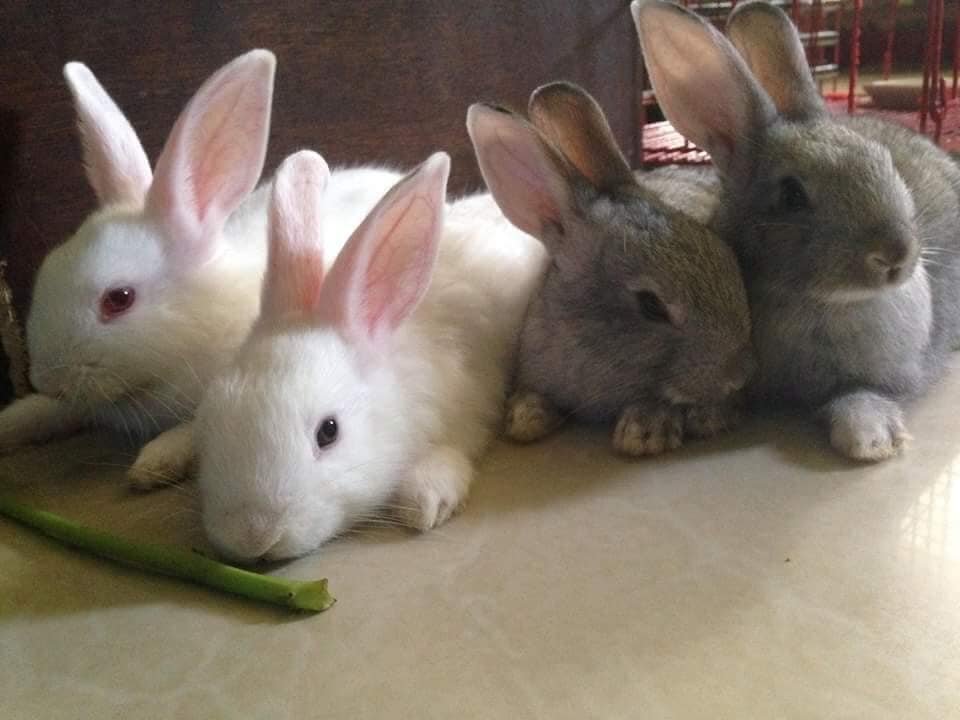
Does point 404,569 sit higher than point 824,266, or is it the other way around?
point 824,266

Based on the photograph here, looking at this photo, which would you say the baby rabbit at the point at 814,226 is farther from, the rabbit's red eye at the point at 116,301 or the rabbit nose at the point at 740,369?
the rabbit's red eye at the point at 116,301

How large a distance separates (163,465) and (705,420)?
0.91 m

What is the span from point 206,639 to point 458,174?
1.57m

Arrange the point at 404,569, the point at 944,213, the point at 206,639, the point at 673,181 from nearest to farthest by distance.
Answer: the point at 206,639 → the point at 404,569 → the point at 944,213 → the point at 673,181

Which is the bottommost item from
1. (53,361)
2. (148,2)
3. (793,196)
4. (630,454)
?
(630,454)

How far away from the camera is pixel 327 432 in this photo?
51.4 inches

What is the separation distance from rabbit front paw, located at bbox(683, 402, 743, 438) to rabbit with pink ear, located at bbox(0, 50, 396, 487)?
767mm

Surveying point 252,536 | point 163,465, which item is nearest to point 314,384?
point 252,536

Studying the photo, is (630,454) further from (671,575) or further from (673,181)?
(673,181)

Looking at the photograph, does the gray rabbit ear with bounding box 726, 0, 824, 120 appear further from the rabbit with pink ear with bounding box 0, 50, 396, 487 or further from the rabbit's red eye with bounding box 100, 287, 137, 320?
the rabbit's red eye with bounding box 100, 287, 137, 320

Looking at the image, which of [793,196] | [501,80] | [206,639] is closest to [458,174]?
[501,80]

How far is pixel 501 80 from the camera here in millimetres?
2346

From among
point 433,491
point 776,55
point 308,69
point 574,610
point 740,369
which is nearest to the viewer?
point 574,610

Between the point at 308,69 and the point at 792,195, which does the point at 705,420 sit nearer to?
the point at 792,195
